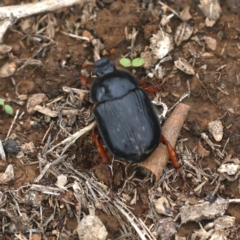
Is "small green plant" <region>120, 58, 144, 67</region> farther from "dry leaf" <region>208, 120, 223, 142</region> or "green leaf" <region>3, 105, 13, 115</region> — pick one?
"green leaf" <region>3, 105, 13, 115</region>

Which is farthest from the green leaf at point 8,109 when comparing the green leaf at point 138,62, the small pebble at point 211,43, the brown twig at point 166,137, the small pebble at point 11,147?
the small pebble at point 211,43

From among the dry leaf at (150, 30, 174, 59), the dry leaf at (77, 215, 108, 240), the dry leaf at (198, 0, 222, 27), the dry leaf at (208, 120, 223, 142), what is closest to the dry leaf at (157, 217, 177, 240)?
the dry leaf at (77, 215, 108, 240)

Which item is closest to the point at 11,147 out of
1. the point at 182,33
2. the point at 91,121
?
the point at 91,121

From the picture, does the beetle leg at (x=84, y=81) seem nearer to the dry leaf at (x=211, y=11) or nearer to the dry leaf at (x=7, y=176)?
the dry leaf at (x=7, y=176)

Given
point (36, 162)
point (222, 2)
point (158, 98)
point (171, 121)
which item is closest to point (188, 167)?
point (171, 121)

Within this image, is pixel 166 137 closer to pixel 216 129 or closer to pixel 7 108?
pixel 216 129

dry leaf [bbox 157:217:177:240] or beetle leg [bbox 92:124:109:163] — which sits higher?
beetle leg [bbox 92:124:109:163]
